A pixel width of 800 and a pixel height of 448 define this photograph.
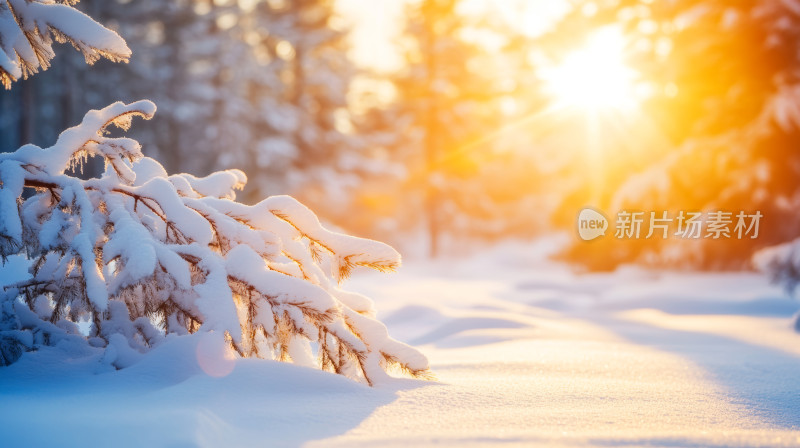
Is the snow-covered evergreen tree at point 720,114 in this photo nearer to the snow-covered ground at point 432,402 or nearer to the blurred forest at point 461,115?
the blurred forest at point 461,115

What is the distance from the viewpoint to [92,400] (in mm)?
2381

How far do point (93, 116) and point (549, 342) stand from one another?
3.45 meters

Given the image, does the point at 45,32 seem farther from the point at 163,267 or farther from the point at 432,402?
the point at 432,402

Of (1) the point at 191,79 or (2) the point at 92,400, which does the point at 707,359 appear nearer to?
(2) the point at 92,400

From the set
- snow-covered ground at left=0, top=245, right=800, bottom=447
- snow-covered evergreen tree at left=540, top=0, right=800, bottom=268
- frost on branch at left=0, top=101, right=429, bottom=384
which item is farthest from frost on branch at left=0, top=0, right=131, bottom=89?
snow-covered evergreen tree at left=540, top=0, right=800, bottom=268

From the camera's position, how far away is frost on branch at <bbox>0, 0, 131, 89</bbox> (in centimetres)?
299

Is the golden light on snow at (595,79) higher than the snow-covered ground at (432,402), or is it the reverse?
the golden light on snow at (595,79)

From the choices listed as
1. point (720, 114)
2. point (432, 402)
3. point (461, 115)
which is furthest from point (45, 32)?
point (461, 115)

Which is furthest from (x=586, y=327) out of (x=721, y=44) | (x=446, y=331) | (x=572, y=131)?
(x=572, y=131)

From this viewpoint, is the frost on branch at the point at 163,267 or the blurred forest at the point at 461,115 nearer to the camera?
the frost on branch at the point at 163,267

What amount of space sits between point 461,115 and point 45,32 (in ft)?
69.2

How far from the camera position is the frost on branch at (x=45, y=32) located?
2988 millimetres

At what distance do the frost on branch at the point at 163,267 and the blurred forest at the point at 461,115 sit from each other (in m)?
10.3

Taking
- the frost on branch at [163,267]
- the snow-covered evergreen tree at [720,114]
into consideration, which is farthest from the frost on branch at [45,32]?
the snow-covered evergreen tree at [720,114]
